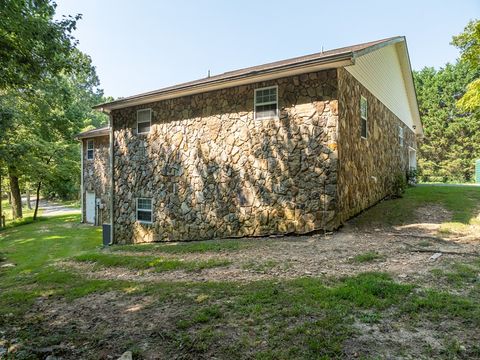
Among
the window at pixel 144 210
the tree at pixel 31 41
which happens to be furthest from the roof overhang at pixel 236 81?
the window at pixel 144 210

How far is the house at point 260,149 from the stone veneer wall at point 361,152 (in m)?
0.04

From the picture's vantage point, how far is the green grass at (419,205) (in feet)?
28.0

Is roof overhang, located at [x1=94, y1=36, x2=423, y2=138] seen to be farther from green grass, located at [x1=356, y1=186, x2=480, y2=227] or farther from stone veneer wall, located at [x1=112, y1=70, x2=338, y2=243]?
green grass, located at [x1=356, y1=186, x2=480, y2=227]

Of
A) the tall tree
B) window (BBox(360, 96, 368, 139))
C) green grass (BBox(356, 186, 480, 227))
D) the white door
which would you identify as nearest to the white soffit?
window (BBox(360, 96, 368, 139))

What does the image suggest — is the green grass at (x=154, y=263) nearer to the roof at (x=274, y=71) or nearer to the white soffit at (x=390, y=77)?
the roof at (x=274, y=71)

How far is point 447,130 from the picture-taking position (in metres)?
29.8

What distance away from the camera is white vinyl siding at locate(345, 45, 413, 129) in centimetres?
950

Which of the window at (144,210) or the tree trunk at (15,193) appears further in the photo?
the tree trunk at (15,193)

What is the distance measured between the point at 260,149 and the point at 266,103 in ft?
4.35

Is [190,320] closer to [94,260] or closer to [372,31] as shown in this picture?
[94,260]

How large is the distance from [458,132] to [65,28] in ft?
113

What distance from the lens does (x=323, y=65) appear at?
287 inches

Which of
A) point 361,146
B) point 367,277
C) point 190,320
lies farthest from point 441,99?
point 190,320

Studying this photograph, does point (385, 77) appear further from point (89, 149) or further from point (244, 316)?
point (89, 149)
